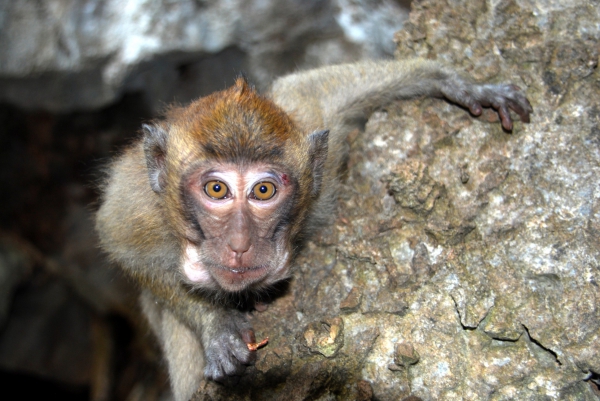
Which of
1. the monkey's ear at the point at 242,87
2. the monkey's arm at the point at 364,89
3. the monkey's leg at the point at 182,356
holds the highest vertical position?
the monkey's ear at the point at 242,87

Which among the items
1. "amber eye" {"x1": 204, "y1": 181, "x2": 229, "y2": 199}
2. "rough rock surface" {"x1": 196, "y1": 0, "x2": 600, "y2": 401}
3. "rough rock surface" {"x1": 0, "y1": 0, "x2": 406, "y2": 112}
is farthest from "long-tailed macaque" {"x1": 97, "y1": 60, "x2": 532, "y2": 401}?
"rough rock surface" {"x1": 0, "y1": 0, "x2": 406, "y2": 112}

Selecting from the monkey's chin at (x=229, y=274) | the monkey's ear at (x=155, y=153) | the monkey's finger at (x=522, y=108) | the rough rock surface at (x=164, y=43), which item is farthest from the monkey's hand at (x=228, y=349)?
the rough rock surface at (x=164, y=43)

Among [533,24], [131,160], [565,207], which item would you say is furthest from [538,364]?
[131,160]

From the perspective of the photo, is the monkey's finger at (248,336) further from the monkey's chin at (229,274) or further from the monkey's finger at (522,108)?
the monkey's finger at (522,108)

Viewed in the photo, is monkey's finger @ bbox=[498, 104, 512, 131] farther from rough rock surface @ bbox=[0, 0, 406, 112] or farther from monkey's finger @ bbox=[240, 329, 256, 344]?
rough rock surface @ bbox=[0, 0, 406, 112]

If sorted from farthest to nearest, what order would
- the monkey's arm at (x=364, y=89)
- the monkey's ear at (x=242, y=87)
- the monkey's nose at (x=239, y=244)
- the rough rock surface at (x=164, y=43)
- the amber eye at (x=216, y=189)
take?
the rough rock surface at (x=164, y=43)
the monkey's arm at (x=364, y=89)
the monkey's ear at (x=242, y=87)
the amber eye at (x=216, y=189)
the monkey's nose at (x=239, y=244)

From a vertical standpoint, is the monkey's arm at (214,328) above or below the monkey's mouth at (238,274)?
below

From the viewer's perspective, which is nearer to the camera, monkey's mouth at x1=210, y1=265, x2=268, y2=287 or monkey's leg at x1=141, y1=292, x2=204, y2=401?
monkey's mouth at x1=210, y1=265, x2=268, y2=287

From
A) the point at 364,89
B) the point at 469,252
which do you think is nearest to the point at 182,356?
the point at 469,252
